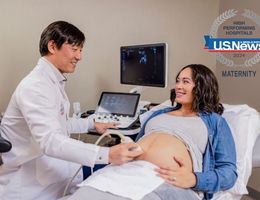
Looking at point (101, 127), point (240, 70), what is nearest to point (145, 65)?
point (101, 127)

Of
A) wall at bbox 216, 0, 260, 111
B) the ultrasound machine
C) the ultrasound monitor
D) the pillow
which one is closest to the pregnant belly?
the pillow

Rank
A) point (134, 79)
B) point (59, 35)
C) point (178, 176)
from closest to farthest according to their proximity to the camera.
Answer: point (178, 176)
point (59, 35)
point (134, 79)

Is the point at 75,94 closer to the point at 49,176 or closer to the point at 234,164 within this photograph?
the point at 49,176

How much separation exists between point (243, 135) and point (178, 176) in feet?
1.64

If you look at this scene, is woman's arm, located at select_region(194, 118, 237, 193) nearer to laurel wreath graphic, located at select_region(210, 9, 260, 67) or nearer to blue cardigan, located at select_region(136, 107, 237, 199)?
blue cardigan, located at select_region(136, 107, 237, 199)

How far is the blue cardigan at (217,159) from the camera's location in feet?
4.50

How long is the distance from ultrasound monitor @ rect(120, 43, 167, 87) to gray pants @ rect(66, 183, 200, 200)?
1008 millimetres

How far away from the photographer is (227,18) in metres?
3.00

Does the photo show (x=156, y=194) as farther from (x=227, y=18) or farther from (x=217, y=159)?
(x=227, y=18)

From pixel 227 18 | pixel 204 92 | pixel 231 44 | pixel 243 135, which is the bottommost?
pixel 243 135

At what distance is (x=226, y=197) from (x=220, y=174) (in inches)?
6.4

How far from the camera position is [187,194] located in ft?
4.33

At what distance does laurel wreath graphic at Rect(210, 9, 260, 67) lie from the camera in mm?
2625

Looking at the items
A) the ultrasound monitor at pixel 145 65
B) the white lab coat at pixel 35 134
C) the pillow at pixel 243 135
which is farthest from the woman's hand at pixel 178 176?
the ultrasound monitor at pixel 145 65
